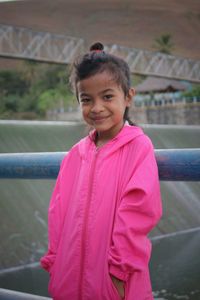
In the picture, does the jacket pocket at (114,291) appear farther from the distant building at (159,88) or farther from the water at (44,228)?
the distant building at (159,88)

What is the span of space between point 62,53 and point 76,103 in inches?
402

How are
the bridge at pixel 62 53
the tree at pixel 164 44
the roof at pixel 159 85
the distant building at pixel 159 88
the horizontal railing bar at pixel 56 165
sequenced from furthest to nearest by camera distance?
the roof at pixel 159 85, the distant building at pixel 159 88, the tree at pixel 164 44, the bridge at pixel 62 53, the horizontal railing bar at pixel 56 165

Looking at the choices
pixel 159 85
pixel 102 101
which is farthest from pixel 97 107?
pixel 159 85

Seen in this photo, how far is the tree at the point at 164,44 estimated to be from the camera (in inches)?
624

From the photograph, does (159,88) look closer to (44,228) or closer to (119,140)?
(44,228)

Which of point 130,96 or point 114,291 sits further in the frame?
point 130,96

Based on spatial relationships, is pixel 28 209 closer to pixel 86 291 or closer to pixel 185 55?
pixel 86 291

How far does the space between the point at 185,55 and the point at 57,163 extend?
46.4 feet

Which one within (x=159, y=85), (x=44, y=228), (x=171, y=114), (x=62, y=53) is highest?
(x=62, y=53)

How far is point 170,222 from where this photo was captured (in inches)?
202

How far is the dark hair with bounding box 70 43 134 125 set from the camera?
2.63 feet

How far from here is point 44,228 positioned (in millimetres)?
4180

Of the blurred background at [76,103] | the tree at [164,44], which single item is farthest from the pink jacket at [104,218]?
the tree at [164,44]

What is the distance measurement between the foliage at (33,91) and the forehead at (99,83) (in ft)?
41.2
